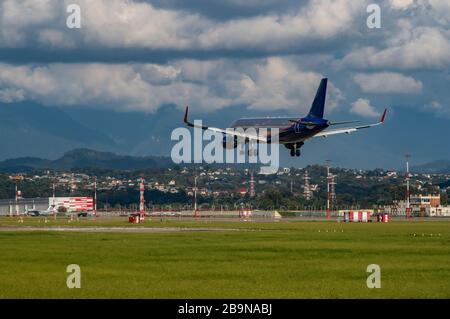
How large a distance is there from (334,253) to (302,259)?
674 cm

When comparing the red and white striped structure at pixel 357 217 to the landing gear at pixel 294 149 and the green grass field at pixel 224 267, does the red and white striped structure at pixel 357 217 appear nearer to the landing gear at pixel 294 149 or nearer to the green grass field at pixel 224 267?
the landing gear at pixel 294 149

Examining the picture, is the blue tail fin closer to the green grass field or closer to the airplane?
the airplane

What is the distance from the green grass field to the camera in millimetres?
47531

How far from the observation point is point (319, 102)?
137750 mm

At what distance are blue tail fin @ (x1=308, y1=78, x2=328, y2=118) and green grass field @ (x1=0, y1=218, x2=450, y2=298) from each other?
4532 centimetres

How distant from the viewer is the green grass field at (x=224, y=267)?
4753cm

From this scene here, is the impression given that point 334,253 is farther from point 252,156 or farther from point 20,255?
point 252,156

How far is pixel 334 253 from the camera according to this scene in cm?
7244

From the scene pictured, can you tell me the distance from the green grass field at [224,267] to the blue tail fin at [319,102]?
1784 inches

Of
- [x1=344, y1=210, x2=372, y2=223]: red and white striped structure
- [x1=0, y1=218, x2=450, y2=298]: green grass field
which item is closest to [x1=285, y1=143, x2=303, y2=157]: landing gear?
[x1=0, y1=218, x2=450, y2=298]: green grass field

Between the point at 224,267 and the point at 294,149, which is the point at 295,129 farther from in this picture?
the point at 224,267

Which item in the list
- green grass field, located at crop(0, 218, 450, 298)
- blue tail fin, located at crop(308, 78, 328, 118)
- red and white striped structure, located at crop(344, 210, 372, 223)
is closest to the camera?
green grass field, located at crop(0, 218, 450, 298)

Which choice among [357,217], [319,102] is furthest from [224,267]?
[357,217]

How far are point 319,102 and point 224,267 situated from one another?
79575 mm
